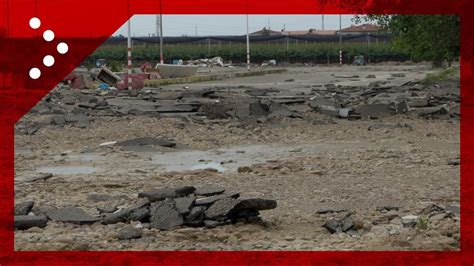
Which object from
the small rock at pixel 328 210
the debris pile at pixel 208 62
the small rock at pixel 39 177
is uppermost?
the debris pile at pixel 208 62

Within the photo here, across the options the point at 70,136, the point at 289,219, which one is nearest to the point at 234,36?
the point at 70,136

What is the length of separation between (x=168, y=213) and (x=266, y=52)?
70.5 m

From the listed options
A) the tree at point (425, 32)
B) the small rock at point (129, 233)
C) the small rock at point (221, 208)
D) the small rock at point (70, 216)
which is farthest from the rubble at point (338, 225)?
the tree at point (425, 32)

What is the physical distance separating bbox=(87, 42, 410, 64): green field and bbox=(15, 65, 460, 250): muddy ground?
182ft

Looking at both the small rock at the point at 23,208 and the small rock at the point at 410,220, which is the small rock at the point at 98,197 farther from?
the small rock at the point at 410,220

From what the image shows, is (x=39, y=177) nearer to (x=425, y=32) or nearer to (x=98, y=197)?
(x=98, y=197)

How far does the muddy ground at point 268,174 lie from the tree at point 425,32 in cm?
263

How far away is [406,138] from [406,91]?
1250cm

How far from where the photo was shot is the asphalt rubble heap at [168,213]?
24.4 feet

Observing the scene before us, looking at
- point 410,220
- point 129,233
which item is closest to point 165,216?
point 129,233

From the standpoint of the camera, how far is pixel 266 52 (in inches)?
3051

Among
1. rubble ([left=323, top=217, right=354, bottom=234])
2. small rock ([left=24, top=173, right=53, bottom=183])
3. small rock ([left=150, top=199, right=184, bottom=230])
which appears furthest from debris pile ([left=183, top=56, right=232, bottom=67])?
rubble ([left=323, top=217, right=354, bottom=234])

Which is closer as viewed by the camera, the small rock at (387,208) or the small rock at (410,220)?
the small rock at (410,220)

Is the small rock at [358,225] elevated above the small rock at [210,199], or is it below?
below
